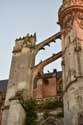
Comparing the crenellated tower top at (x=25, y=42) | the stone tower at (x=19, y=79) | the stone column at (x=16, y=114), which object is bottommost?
the stone column at (x=16, y=114)

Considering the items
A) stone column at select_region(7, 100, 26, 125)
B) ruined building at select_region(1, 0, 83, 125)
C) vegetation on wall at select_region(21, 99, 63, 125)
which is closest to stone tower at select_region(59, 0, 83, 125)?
ruined building at select_region(1, 0, 83, 125)

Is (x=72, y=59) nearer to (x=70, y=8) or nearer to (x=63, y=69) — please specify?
(x=63, y=69)

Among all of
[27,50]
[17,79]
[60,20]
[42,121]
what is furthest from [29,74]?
[60,20]

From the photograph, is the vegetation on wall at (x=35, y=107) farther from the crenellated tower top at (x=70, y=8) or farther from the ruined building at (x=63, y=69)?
the crenellated tower top at (x=70, y=8)

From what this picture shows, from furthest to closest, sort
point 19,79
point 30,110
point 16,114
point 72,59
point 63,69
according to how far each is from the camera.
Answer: point 19,79 → point 63,69 → point 72,59 → point 30,110 → point 16,114

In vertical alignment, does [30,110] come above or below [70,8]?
below

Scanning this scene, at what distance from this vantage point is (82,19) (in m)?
22.6

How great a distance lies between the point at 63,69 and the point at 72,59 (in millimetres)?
1098

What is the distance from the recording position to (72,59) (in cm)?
1950

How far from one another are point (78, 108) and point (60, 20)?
10.5 metres

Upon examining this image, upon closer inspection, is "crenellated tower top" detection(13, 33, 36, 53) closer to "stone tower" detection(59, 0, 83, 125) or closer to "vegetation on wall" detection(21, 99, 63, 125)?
"stone tower" detection(59, 0, 83, 125)

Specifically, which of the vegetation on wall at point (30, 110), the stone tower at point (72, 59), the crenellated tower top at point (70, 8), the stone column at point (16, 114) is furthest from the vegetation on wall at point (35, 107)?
the crenellated tower top at point (70, 8)

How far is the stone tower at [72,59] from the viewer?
1631 cm

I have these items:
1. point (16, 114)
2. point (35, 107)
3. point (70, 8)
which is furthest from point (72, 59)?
point (70, 8)
